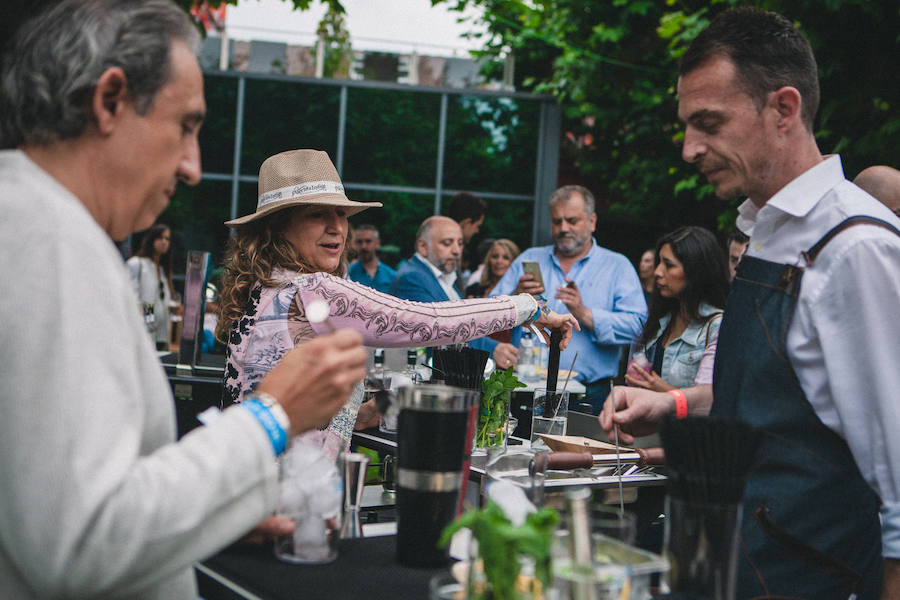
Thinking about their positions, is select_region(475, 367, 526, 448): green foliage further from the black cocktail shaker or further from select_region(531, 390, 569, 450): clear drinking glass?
the black cocktail shaker

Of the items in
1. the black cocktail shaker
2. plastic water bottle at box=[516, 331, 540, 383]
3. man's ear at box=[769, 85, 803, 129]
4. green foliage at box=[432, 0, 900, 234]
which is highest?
green foliage at box=[432, 0, 900, 234]

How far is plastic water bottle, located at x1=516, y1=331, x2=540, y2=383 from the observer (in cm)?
522

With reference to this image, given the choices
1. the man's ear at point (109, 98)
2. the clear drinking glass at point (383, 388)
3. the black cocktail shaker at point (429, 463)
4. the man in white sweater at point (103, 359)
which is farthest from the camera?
the clear drinking glass at point (383, 388)

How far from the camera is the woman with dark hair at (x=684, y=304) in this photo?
14.4 feet

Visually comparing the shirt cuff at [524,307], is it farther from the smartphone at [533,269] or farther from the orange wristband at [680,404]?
the smartphone at [533,269]

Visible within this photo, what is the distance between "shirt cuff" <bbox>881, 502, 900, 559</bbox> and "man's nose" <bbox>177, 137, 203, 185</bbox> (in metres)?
1.39

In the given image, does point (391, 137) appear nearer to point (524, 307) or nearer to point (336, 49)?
point (336, 49)

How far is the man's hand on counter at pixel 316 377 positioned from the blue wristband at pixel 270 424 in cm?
3

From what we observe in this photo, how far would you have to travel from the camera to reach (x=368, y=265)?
366 inches

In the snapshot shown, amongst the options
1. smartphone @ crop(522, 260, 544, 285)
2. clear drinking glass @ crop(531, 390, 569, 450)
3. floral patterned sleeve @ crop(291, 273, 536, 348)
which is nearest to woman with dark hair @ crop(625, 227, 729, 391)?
smartphone @ crop(522, 260, 544, 285)

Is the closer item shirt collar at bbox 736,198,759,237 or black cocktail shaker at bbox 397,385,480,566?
black cocktail shaker at bbox 397,385,480,566

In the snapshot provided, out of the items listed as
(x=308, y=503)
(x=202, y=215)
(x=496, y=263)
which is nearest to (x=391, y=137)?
(x=202, y=215)

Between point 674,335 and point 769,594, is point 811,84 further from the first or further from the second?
point 674,335

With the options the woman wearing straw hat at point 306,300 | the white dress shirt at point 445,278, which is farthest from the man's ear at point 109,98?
the white dress shirt at point 445,278
